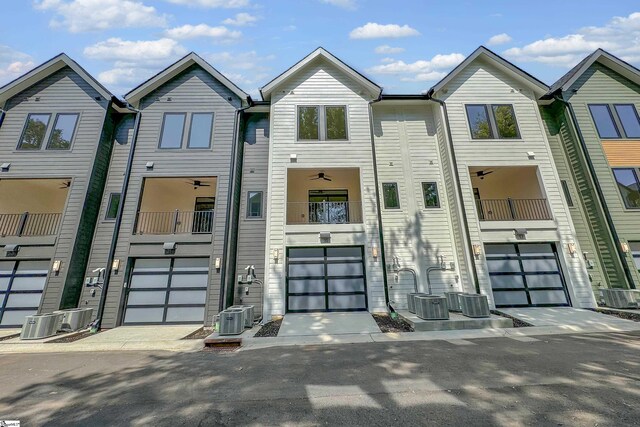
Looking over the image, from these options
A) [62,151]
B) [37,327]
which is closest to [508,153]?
[37,327]

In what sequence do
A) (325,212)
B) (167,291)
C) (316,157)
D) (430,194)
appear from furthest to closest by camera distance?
(325,212)
(430,194)
(316,157)
(167,291)

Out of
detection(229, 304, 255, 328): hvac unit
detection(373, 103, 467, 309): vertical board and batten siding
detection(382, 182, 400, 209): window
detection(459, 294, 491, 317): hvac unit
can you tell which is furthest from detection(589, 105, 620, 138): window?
detection(229, 304, 255, 328): hvac unit

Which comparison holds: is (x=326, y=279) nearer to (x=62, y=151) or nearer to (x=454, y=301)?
(x=454, y=301)

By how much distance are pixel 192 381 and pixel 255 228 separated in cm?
679

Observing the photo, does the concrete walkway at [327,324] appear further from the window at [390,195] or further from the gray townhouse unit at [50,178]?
the gray townhouse unit at [50,178]

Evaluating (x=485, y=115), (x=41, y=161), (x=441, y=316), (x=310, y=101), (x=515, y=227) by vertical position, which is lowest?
(x=441, y=316)

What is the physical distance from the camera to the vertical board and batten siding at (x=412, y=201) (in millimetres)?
10812

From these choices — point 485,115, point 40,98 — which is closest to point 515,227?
point 485,115

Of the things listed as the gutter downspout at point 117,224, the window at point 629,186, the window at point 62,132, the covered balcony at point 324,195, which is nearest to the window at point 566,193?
the window at point 629,186

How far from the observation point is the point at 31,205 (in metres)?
12.1

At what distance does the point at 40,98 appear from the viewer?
11.8 m

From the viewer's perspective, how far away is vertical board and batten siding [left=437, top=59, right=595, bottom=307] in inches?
399

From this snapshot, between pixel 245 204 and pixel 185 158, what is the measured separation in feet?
11.2

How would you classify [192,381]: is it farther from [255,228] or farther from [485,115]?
[485,115]
